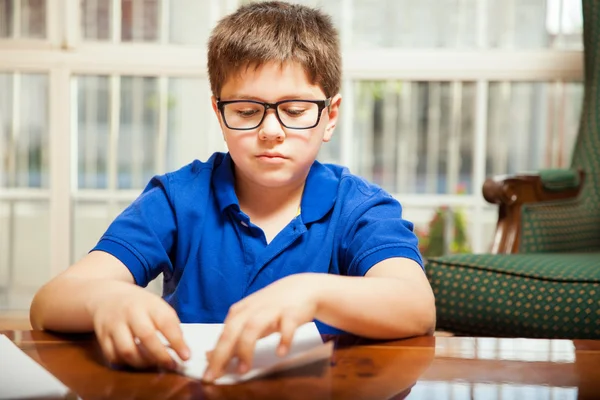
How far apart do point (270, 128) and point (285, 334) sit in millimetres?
469

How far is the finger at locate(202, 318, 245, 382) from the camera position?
2.23 feet

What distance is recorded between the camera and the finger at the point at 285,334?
703mm

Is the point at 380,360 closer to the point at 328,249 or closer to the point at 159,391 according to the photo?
the point at 159,391

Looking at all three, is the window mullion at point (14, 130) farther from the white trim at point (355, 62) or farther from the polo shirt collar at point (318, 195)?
the polo shirt collar at point (318, 195)

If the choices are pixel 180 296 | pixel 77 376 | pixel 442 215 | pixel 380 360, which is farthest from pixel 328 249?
pixel 442 215

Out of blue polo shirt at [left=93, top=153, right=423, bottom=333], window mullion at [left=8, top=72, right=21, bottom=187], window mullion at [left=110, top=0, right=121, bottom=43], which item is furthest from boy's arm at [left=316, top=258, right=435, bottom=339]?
window mullion at [left=8, top=72, right=21, bottom=187]

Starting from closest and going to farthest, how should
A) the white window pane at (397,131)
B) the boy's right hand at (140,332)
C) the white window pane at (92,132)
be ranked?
1. the boy's right hand at (140,332)
2. the white window pane at (92,132)
3. the white window pane at (397,131)

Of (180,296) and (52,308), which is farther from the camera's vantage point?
(180,296)

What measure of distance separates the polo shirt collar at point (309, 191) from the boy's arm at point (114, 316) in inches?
12.8

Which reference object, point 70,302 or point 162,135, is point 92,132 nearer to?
point 162,135

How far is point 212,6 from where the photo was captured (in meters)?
3.34

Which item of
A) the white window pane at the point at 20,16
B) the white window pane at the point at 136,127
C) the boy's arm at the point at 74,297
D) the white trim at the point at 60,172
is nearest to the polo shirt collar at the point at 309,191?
the boy's arm at the point at 74,297

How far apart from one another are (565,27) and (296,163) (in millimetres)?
2540

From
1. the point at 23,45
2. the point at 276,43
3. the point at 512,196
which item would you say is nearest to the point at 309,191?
the point at 276,43
